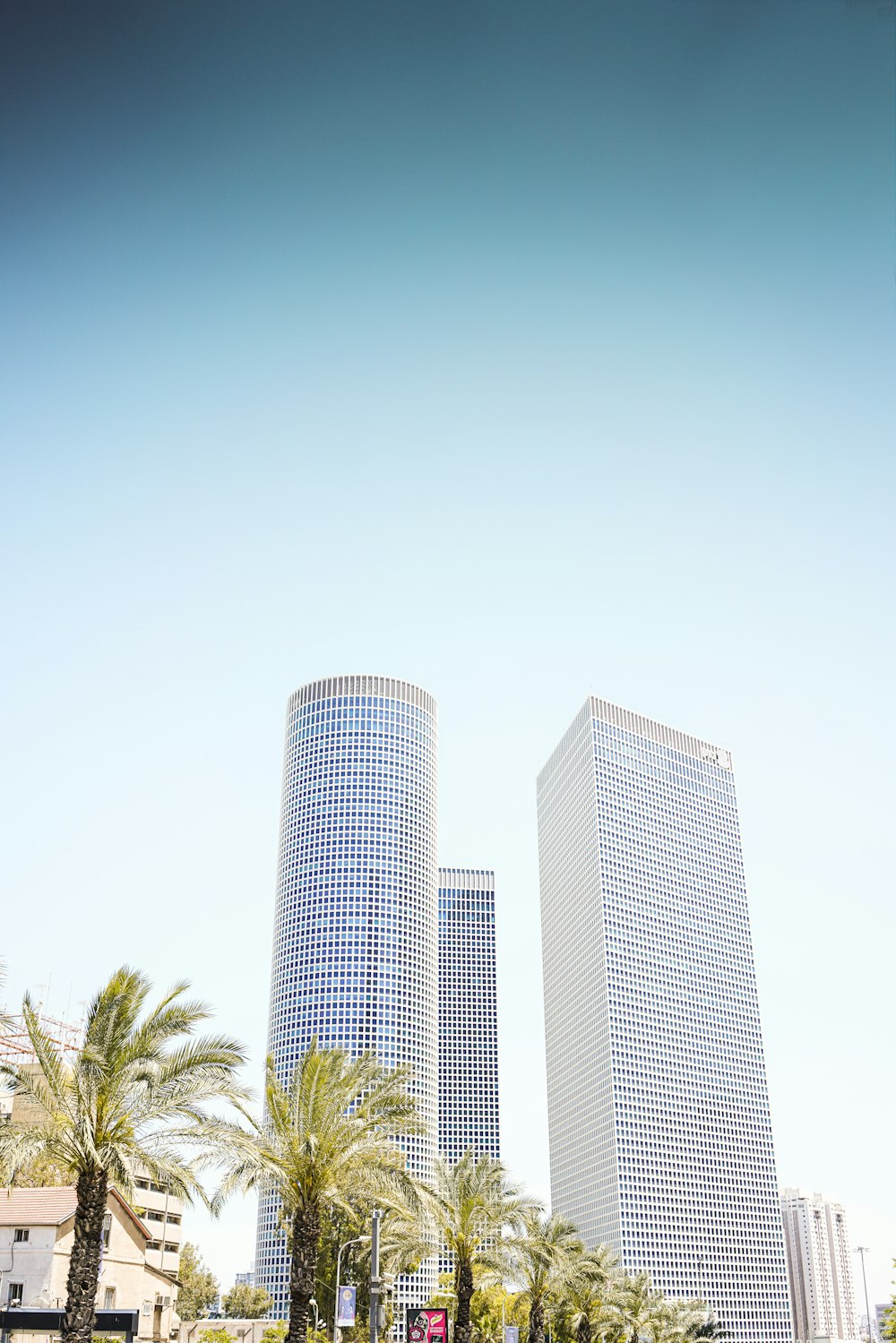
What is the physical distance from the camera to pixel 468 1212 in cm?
4312

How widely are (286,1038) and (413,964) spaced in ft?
81.0

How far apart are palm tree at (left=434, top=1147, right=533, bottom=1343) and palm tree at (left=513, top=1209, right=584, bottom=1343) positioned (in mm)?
1662

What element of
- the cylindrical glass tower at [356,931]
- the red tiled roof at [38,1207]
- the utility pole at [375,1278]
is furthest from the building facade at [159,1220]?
the cylindrical glass tower at [356,931]

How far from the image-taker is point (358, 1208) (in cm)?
7756

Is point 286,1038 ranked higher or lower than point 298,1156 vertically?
higher

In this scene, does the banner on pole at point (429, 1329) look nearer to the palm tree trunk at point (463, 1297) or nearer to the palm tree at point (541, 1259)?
the palm tree trunk at point (463, 1297)

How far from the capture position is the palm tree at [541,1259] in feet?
160

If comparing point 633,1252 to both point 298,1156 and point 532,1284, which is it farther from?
point 298,1156

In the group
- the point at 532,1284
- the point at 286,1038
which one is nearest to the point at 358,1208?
the point at 532,1284

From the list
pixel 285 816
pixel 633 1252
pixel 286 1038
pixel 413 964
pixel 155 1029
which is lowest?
pixel 633 1252

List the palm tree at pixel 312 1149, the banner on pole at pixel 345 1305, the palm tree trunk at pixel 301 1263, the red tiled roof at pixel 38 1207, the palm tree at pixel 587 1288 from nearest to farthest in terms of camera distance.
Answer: the palm tree at pixel 312 1149
the palm tree trunk at pixel 301 1263
the banner on pole at pixel 345 1305
the red tiled roof at pixel 38 1207
the palm tree at pixel 587 1288

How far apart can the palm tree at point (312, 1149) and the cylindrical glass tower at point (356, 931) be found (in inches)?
5882

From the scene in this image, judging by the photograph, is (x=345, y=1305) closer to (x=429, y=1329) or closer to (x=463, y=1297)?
(x=429, y=1329)

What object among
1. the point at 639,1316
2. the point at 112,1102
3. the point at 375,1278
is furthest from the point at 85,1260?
the point at 639,1316
